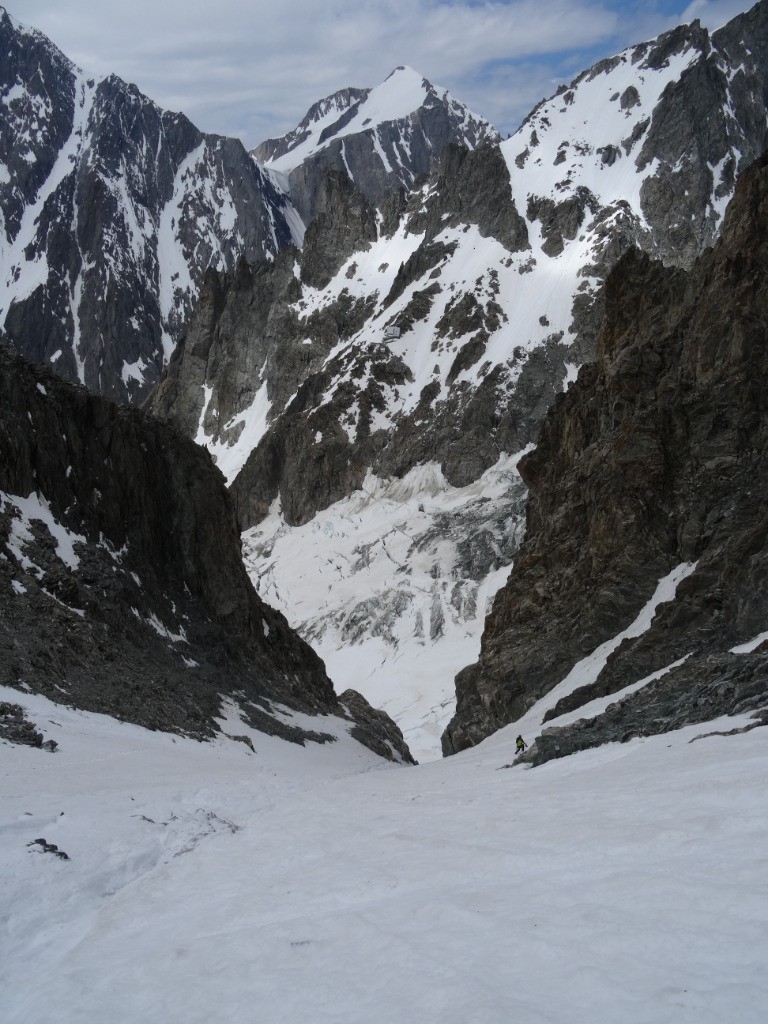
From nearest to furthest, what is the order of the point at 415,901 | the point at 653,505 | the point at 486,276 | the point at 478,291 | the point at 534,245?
the point at 415,901 < the point at 653,505 < the point at 478,291 < the point at 486,276 < the point at 534,245

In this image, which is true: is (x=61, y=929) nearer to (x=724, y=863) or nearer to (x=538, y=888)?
(x=538, y=888)

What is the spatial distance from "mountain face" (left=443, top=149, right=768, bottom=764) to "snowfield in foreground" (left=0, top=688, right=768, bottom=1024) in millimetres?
9717

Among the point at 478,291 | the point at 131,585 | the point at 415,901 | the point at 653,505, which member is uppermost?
the point at 478,291

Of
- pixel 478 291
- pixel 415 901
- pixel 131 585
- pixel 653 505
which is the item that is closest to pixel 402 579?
pixel 131 585

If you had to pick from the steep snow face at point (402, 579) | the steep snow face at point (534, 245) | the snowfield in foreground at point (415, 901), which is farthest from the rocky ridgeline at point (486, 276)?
the snowfield in foreground at point (415, 901)

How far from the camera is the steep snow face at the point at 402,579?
65875 millimetres

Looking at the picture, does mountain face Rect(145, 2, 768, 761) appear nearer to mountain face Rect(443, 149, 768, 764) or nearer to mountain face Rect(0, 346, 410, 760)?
mountain face Rect(0, 346, 410, 760)

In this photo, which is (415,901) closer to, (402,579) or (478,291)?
(402,579)

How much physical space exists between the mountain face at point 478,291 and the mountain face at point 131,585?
37.9 m

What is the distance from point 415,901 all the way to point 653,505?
2645 centimetres

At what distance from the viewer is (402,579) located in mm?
81125

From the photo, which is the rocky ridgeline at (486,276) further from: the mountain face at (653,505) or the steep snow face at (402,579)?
the mountain face at (653,505)

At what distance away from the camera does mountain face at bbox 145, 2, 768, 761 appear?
330ft

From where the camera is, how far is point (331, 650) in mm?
75812
